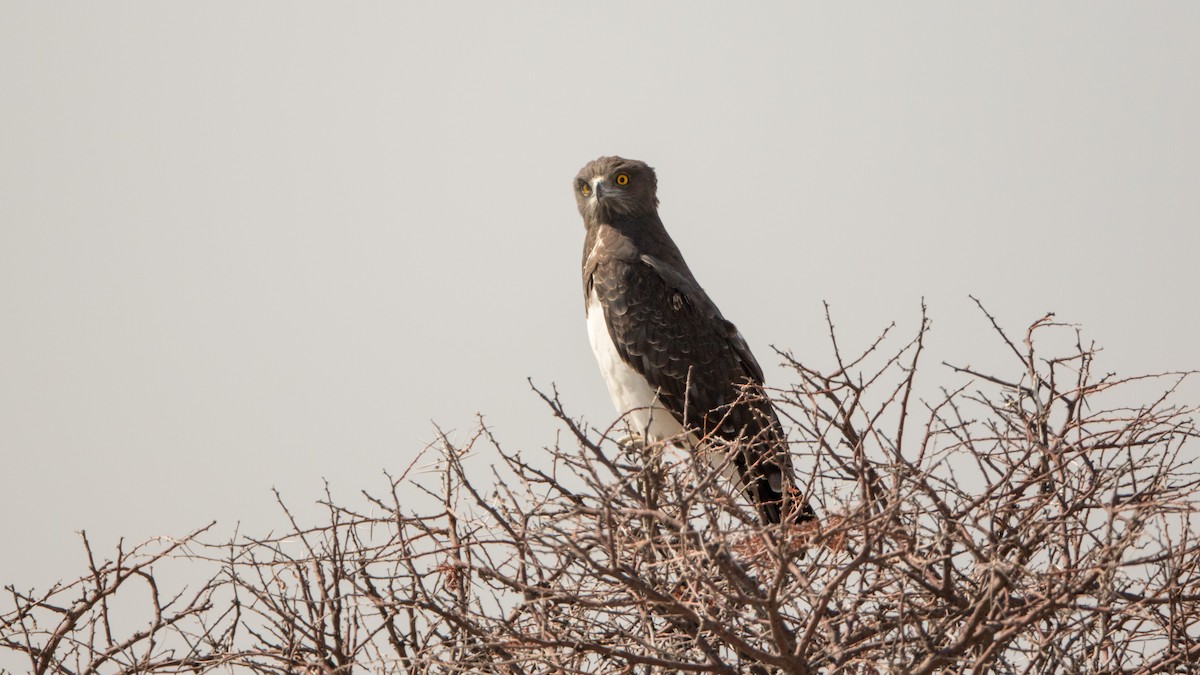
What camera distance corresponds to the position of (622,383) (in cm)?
907

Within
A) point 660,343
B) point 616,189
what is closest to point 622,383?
point 660,343

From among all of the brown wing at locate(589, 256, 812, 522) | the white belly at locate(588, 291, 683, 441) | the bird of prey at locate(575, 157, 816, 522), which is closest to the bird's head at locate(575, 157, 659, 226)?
the bird of prey at locate(575, 157, 816, 522)

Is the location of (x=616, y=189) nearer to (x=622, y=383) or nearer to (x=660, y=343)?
(x=660, y=343)

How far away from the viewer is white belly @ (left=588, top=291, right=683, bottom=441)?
895 cm

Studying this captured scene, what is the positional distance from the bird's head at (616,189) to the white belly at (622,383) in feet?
2.75

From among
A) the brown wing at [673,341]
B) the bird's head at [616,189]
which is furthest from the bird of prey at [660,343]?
the bird's head at [616,189]

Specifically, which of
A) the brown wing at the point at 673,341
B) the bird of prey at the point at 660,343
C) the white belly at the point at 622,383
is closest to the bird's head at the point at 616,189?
the bird of prey at the point at 660,343

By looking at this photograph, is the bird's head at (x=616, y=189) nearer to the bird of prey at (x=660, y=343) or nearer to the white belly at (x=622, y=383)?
the bird of prey at (x=660, y=343)

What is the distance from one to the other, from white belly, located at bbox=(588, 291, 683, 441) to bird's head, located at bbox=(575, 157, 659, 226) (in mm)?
837

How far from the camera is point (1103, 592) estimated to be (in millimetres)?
4105

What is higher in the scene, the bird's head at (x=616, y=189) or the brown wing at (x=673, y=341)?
the bird's head at (x=616, y=189)

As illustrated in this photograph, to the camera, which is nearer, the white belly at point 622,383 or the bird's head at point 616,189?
the white belly at point 622,383

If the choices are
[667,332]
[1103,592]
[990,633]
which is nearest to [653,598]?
[990,633]

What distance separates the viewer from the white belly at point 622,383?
8945mm
